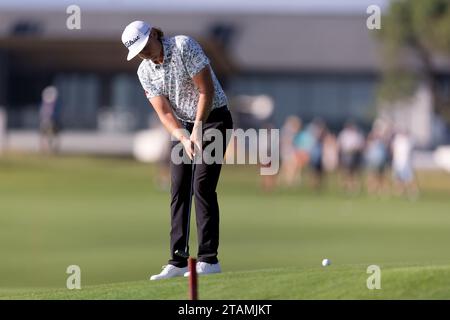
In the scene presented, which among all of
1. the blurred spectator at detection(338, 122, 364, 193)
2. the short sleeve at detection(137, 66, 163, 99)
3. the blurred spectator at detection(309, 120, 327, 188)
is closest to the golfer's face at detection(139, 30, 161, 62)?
the short sleeve at detection(137, 66, 163, 99)

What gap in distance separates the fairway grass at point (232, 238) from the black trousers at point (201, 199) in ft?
1.40

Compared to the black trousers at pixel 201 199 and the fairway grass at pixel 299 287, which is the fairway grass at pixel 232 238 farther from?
the black trousers at pixel 201 199

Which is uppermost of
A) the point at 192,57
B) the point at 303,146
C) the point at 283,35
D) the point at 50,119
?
the point at 283,35

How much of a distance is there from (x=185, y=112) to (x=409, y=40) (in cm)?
5874

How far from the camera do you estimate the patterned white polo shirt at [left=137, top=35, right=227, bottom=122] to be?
9.77 meters

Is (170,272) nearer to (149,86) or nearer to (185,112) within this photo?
(185,112)

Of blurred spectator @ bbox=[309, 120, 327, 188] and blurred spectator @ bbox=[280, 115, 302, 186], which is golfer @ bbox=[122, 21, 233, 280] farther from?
blurred spectator @ bbox=[280, 115, 302, 186]

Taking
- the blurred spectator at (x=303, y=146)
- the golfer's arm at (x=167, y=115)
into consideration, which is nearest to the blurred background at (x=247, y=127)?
the blurred spectator at (x=303, y=146)

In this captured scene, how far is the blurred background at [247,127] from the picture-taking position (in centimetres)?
1878

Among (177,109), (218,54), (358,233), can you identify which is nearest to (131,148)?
(218,54)

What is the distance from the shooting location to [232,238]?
19.8 m

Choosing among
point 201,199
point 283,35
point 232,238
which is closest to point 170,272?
point 201,199
